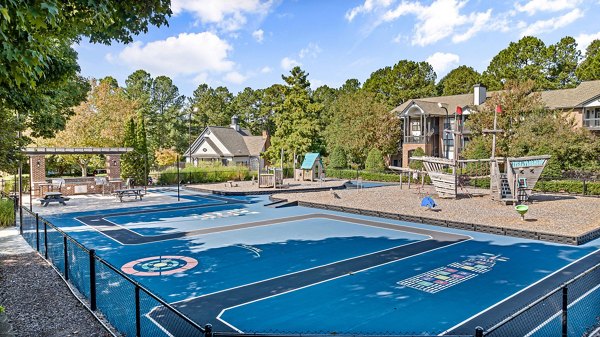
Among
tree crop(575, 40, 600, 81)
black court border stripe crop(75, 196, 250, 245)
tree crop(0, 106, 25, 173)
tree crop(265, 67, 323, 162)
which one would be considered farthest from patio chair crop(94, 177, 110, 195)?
tree crop(575, 40, 600, 81)

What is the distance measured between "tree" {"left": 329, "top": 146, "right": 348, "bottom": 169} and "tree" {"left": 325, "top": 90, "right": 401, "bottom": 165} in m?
0.86

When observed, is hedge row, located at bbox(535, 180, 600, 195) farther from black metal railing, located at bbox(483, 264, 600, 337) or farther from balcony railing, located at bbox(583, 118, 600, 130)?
black metal railing, located at bbox(483, 264, 600, 337)

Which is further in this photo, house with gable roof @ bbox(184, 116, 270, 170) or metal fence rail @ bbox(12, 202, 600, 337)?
house with gable roof @ bbox(184, 116, 270, 170)

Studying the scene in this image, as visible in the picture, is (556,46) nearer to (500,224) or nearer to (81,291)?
(500,224)

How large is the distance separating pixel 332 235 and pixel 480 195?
1472 cm

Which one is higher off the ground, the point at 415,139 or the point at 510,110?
the point at 510,110

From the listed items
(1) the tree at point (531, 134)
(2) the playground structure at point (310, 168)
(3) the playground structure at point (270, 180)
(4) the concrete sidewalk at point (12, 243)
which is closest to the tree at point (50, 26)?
(4) the concrete sidewalk at point (12, 243)

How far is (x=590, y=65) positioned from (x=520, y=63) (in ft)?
40.2

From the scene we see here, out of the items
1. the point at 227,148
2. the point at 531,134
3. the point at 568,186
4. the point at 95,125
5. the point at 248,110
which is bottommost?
the point at 568,186

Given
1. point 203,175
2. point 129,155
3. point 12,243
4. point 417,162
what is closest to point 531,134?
point 417,162

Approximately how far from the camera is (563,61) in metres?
67.2

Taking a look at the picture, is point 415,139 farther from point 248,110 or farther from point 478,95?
point 248,110

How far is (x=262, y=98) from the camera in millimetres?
85938

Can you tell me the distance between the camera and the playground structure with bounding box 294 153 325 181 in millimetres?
41750
